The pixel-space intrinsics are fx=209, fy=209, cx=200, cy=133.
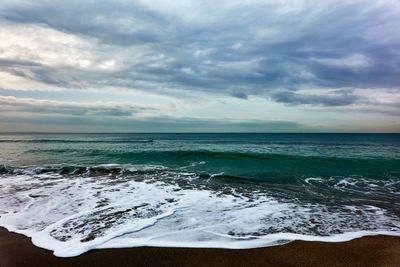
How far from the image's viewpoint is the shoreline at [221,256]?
3514 millimetres

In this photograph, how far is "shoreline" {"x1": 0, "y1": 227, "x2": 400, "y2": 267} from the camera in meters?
3.51

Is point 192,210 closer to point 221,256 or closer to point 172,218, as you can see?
point 172,218

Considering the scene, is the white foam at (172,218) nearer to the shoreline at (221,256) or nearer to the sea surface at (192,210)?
the sea surface at (192,210)

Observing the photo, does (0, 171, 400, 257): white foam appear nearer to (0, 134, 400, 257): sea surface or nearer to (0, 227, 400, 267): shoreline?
(0, 134, 400, 257): sea surface

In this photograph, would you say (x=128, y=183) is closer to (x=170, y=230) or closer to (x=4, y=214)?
(x=4, y=214)

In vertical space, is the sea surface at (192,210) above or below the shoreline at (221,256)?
below

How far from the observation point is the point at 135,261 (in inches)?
139


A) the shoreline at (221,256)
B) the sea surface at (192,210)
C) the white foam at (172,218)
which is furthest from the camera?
the sea surface at (192,210)

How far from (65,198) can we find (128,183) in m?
2.96

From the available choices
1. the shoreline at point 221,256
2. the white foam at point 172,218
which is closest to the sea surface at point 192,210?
the white foam at point 172,218

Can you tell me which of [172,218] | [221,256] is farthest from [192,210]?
[221,256]

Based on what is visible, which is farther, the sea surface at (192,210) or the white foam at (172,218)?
the sea surface at (192,210)

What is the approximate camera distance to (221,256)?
3699 mm

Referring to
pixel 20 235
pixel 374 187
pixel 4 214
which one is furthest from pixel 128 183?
pixel 374 187
